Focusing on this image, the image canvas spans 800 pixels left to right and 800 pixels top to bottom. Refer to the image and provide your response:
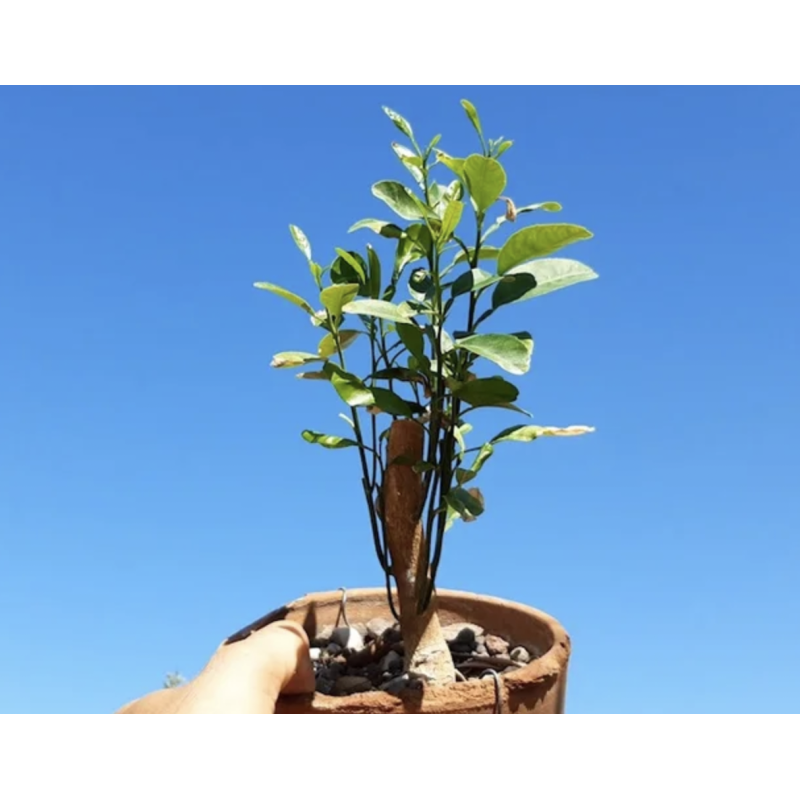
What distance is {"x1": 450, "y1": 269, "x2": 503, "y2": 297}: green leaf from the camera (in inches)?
58.2

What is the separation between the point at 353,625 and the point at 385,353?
2.07ft

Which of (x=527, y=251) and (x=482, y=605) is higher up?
(x=527, y=251)

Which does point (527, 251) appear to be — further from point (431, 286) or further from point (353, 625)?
point (353, 625)

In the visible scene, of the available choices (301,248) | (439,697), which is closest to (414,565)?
(439,697)

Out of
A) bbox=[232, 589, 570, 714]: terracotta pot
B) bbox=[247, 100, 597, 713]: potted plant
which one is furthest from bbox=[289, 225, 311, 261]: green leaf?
bbox=[232, 589, 570, 714]: terracotta pot

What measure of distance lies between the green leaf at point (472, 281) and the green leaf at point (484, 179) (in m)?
0.11

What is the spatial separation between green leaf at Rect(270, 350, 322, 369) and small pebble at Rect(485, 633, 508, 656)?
0.67 meters

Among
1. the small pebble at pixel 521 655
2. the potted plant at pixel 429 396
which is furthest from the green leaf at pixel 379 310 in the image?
the small pebble at pixel 521 655

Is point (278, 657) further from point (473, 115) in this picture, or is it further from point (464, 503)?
point (473, 115)

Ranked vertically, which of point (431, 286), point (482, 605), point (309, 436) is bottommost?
point (482, 605)

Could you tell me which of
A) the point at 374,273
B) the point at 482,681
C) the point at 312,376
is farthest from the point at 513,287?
the point at 482,681

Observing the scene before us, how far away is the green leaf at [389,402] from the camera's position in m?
1.54

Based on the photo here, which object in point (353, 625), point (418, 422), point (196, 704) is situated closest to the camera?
point (196, 704)

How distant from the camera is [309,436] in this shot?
5.41 ft
